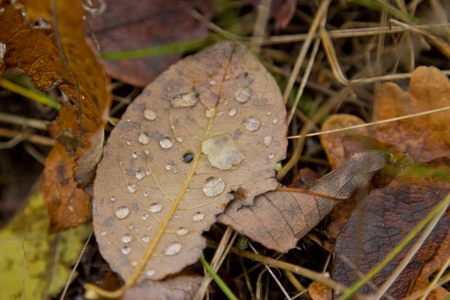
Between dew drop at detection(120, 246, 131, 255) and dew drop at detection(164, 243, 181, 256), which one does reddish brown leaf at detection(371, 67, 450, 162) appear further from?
dew drop at detection(120, 246, 131, 255)

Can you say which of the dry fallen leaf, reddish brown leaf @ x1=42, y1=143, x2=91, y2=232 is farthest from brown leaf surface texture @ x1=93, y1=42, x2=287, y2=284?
reddish brown leaf @ x1=42, y1=143, x2=91, y2=232

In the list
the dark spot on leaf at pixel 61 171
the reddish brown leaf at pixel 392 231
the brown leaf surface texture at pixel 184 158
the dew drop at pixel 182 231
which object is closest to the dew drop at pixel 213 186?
the brown leaf surface texture at pixel 184 158

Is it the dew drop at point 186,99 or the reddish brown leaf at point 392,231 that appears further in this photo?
the dew drop at point 186,99

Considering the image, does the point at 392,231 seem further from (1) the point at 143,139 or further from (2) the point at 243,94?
(1) the point at 143,139

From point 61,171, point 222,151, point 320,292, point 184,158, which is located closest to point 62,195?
point 61,171

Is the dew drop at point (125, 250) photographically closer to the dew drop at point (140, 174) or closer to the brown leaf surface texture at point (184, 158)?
the brown leaf surface texture at point (184, 158)

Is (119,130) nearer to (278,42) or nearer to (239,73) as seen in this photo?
(239,73)
